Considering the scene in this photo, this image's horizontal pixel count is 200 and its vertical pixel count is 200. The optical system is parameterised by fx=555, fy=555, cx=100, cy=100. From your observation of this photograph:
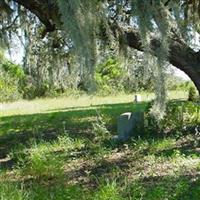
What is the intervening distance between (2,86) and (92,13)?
995 inches

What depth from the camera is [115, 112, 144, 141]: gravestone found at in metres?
8.29

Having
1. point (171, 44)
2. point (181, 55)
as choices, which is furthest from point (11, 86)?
point (171, 44)

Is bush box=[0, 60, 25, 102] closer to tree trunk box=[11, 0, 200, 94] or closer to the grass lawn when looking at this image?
the grass lawn

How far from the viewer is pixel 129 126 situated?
8359mm

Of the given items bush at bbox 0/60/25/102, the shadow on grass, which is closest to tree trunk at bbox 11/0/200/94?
the shadow on grass

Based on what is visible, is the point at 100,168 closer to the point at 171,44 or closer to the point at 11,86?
the point at 171,44

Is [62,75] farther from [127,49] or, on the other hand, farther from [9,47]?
[127,49]

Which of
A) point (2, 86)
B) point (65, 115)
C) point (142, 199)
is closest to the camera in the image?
point (142, 199)

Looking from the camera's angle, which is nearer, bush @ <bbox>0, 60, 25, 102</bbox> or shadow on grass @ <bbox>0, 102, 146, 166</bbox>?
shadow on grass @ <bbox>0, 102, 146, 166</bbox>

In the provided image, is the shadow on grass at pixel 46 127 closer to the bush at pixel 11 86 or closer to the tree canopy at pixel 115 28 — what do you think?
the tree canopy at pixel 115 28

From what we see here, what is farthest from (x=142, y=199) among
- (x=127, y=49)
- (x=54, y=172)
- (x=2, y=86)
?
(x=2, y=86)

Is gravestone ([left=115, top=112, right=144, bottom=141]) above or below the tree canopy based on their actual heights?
below

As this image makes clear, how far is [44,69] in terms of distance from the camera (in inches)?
410

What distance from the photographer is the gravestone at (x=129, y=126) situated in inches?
326
